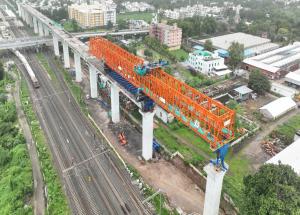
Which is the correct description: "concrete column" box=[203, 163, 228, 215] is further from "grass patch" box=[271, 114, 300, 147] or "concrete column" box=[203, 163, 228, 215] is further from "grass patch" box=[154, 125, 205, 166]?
"grass patch" box=[271, 114, 300, 147]

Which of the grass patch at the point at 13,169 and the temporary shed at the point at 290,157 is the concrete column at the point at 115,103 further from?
the temporary shed at the point at 290,157

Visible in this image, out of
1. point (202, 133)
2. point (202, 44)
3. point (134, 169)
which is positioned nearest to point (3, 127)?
point (134, 169)

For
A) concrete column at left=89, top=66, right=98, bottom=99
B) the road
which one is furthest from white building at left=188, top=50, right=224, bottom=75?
the road

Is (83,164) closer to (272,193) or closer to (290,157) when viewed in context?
(272,193)

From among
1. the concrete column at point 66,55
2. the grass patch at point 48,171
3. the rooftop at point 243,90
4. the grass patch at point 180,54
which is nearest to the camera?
the grass patch at point 48,171

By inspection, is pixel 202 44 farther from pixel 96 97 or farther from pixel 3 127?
pixel 3 127

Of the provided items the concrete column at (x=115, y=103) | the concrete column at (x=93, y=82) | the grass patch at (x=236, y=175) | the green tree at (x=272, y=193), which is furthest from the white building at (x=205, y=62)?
the green tree at (x=272, y=193)

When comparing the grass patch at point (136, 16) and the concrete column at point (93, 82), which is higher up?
the grass patch at point (136, 16)
